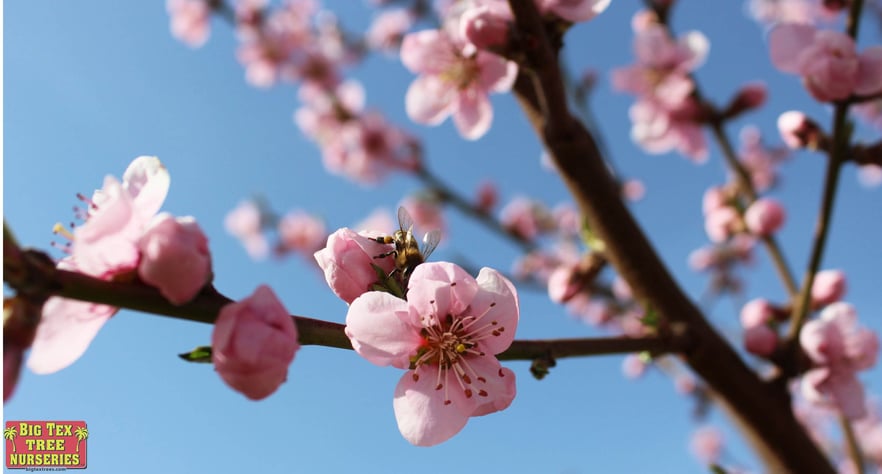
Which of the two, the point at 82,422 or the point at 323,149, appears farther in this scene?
the point at 323,149

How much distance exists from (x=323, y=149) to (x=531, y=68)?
15.9ft

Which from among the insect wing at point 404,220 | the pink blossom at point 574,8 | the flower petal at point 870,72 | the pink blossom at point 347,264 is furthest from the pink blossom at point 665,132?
the pink blossom at point 347,264

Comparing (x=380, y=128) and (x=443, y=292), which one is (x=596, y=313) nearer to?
(x=380, y=128)

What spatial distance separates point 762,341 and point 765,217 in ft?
2.09

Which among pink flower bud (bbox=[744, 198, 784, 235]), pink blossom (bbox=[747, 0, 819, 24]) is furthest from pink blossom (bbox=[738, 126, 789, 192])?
pink flower bud (bbox=[744, 198, 784, 235])

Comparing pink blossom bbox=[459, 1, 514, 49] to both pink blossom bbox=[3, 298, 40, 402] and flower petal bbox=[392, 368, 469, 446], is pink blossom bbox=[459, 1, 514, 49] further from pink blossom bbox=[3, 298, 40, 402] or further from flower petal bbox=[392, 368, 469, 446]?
pink blossom bbox=[3, 298, 40, 402]

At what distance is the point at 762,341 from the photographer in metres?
1.91

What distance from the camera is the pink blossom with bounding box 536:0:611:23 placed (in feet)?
4.96

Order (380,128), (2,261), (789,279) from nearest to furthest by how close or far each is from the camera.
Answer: (2,261) < (789,279) < (380,128)

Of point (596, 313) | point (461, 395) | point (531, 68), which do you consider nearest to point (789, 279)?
point (531, 68)

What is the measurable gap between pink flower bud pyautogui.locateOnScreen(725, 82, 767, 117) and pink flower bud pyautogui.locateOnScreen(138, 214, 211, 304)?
105 inches

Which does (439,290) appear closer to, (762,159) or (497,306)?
(497,306)

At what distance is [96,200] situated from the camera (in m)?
0.96

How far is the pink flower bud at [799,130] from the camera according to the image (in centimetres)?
194
